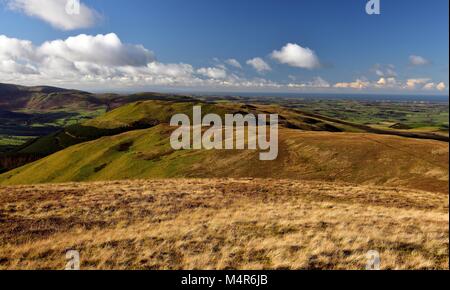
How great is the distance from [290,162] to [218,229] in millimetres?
47456

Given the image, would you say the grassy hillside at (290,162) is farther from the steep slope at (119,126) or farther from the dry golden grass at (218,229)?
the steep slope at (119,126)

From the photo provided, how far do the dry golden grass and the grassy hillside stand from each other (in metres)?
20.1

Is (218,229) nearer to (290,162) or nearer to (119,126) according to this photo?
(290,162)

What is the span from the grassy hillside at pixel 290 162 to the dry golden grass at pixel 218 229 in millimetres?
20057

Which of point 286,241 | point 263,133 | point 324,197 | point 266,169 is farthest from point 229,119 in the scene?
point 286,241

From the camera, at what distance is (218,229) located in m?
20.1

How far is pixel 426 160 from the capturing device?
5406cm

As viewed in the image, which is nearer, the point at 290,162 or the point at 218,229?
the point at 218,229

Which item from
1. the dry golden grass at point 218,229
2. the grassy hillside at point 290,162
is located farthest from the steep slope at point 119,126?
the dry golden grass at point 218,229

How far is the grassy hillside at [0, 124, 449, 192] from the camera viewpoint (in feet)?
174

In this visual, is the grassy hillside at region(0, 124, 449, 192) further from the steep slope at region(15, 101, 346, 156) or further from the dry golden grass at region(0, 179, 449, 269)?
the steep slope at region(15, 101, 346, 156)

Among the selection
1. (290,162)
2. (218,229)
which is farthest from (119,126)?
(218,229)
